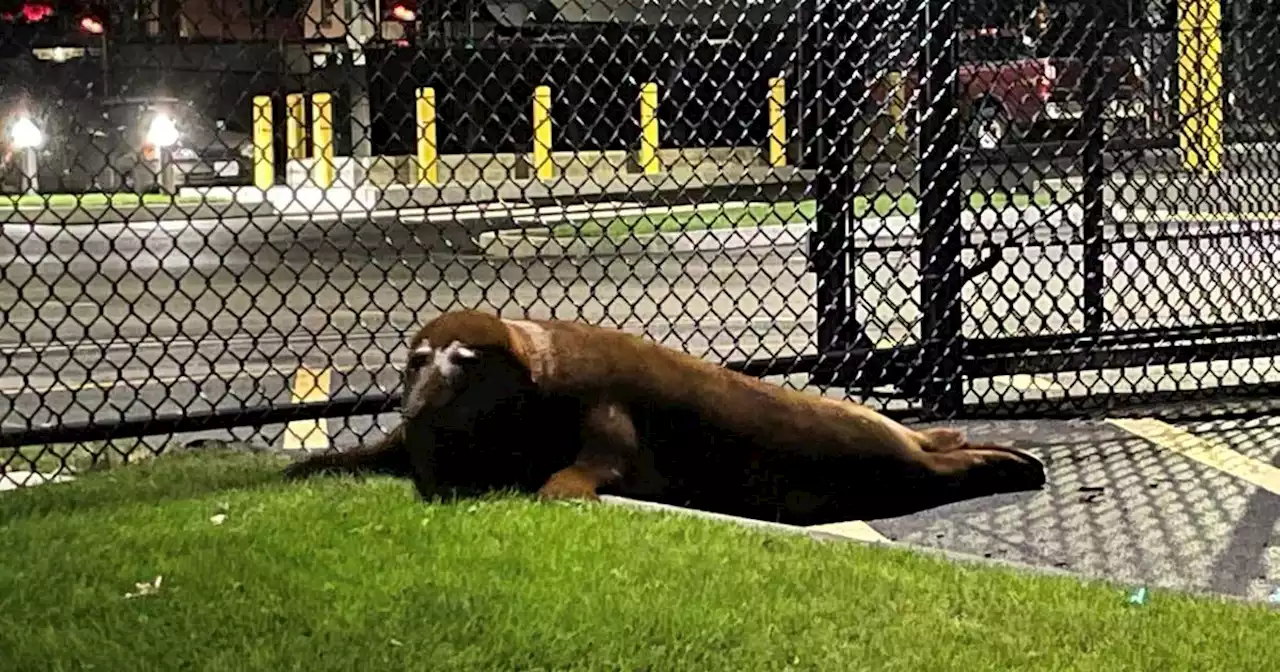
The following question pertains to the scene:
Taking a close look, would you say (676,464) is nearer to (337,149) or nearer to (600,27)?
(600,27)

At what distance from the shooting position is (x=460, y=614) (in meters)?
2.74

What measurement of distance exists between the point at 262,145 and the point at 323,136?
5.12ft

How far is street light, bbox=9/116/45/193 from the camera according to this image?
10086 millimetres

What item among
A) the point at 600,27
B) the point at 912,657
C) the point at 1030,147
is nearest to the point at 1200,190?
the point at 1030,147

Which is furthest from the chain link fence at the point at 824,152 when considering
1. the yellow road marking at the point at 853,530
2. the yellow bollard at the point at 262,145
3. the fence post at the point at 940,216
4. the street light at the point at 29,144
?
the street light at the point at 29,144

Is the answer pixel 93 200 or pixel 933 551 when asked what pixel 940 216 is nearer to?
pixel 933 551

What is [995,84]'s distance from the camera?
5980mm

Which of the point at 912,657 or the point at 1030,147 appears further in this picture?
the point at 1030,147

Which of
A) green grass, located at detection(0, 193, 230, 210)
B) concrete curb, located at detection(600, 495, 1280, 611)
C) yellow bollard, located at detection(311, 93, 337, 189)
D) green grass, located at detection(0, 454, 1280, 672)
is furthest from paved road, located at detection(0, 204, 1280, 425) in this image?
concrete curb, located at detection(600, 495, 1280, 611)

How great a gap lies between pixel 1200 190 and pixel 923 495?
146 inches

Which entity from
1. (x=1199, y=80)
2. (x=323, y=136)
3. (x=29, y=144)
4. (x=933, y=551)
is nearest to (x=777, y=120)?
(x=1199, y=80)

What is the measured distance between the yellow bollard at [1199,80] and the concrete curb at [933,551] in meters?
3.25

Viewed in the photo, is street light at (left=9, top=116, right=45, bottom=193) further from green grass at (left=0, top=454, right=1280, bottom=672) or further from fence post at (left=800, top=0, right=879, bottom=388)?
green grass at (left=0, top=454, right=1280, bottom=672)

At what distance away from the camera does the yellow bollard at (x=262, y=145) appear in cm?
800
